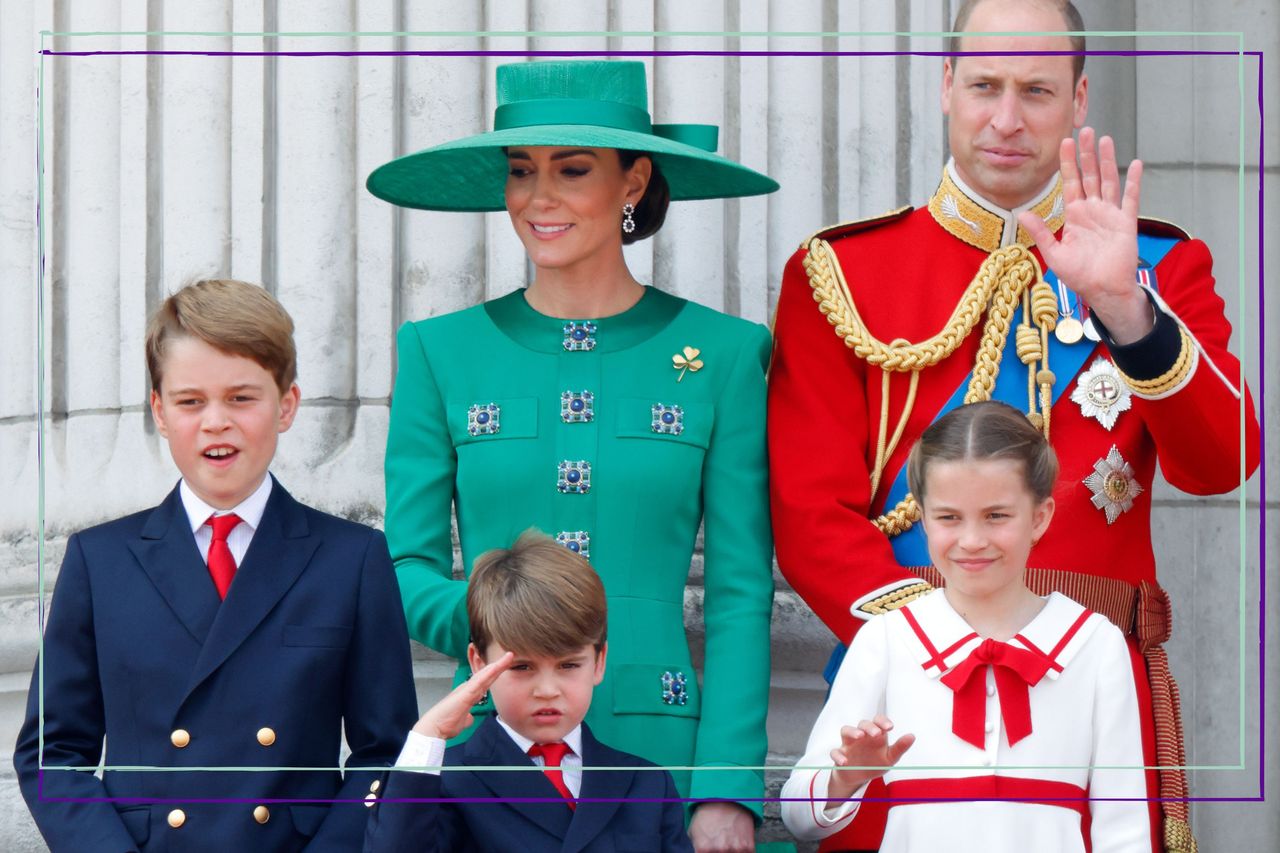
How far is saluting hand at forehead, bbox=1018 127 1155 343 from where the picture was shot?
12.1 feet

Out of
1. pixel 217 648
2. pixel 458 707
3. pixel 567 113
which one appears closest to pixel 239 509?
pixel 217 648

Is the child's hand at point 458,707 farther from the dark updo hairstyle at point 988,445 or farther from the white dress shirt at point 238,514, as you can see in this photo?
the dark updo hairstyle at point 988,445

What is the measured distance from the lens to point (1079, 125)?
→ 4.17 metres

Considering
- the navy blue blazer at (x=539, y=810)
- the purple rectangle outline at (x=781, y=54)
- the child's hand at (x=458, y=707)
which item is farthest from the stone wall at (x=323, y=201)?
the child's hand at (x=458, y=707)

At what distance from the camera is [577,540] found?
154 inches

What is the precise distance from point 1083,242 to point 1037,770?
0.89 metres

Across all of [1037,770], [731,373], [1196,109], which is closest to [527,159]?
[731,373]

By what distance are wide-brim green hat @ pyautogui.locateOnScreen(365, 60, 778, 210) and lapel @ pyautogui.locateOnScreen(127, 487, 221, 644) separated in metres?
0.83

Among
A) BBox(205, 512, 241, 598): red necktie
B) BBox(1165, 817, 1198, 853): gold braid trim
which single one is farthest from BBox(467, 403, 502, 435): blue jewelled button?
BBox(1165, 817, 1198, 853): gold braid trim

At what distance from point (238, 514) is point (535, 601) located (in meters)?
0.54

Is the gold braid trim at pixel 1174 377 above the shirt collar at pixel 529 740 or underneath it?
above

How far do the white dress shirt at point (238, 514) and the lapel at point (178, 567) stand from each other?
0.02 meters

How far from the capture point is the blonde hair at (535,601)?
3633 millimetres

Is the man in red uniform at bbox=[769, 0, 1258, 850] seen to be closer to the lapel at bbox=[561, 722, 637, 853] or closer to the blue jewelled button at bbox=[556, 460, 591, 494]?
the blue jewelled button at bbox=[556, 460, 591, 494]
